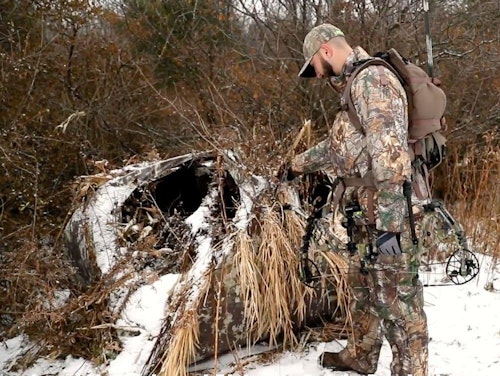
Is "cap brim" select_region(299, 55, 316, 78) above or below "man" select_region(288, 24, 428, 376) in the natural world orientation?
above

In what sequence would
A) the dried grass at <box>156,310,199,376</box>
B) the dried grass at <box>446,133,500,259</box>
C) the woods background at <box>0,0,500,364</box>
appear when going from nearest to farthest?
the dried grass at <box>156,310,199,376</box>
the dried grass at <box>446,133,500,259</box>
the woods background at <box>0,0,500,364</box>

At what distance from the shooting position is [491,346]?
3.54 metres

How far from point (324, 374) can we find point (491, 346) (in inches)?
45.9

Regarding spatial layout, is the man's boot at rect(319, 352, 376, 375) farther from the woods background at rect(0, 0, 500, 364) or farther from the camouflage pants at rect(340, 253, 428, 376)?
the woods background at rect(0, 0, 500, 364)

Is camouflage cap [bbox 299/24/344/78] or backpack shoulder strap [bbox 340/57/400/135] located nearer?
backpack shoulder strap [bbox 340/57/400/135]

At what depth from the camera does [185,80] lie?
28.7ft

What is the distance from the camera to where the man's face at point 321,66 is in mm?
2938

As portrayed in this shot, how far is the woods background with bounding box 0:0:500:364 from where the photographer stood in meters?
5.56

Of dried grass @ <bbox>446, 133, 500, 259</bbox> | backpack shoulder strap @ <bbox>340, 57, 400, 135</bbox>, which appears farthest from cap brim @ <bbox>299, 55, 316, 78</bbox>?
dried grass @ <bbox>446, 133, 500, 259</bbox>

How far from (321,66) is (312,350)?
5.73 feet

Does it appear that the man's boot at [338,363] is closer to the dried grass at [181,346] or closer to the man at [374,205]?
the man at [374,205]

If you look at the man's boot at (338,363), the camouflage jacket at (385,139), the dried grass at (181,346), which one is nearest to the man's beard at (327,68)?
the camouflage jacket at (385,139)

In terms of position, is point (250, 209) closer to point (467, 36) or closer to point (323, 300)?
point (323, 300)

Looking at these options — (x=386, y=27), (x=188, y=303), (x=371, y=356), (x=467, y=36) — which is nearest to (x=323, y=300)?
(x=371, y=356)
